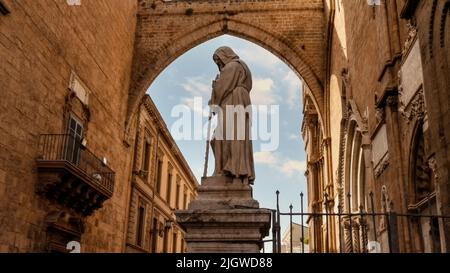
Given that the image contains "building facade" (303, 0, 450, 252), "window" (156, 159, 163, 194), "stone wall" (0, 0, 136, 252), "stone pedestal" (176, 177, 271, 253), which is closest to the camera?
"stone pedestal" (176, 177, 271, 253)

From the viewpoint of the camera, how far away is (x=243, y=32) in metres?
18.1

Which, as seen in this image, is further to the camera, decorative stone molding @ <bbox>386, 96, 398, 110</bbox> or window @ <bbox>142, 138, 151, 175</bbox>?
window @ <bbox>142, 138, 151, 175</bbox>

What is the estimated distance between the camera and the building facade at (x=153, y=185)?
18125 mm

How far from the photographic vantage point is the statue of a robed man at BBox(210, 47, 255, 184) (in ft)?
16.2

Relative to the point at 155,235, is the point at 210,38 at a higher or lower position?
higher

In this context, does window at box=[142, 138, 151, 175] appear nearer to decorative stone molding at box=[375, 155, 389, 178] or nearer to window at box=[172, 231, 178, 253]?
window at box=[172, 231, 178, 253]

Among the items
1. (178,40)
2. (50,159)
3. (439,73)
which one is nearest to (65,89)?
(50,159)

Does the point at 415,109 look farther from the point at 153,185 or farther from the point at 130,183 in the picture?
the point at 153,185

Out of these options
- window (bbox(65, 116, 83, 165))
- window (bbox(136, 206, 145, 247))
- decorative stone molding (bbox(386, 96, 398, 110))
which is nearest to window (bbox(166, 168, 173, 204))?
window (bbox(136, 206, 145, 247))

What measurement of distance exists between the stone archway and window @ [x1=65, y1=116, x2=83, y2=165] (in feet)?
17.8

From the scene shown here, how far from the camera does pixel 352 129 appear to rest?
13.1 meters

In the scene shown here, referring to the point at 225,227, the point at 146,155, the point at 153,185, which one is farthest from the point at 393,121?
the point at 153,185

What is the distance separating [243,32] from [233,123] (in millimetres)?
13628
